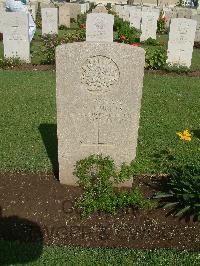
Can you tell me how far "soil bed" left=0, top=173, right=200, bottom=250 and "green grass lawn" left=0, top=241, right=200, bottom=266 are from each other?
0.10 metres

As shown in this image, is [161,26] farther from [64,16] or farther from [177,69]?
[177,69]

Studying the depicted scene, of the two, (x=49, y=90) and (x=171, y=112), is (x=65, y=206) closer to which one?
(x=171, y=112)

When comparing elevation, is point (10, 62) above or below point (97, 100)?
below

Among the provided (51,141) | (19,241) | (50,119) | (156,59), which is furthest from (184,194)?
(156,59)

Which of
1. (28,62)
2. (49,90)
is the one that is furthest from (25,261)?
(28,62)

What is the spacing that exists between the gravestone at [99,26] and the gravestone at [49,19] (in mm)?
4818

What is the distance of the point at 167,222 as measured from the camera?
4.00 metres

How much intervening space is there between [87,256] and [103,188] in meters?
0.92

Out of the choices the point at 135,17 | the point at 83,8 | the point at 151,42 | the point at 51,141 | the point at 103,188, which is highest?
the point at 83,8

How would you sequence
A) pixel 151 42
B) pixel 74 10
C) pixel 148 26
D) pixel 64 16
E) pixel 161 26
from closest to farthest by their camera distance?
pixel 151 42 → pixel 148 26 → pixel 161 26 → pixel 64 16 → pixel 74 10

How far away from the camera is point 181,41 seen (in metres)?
11.3

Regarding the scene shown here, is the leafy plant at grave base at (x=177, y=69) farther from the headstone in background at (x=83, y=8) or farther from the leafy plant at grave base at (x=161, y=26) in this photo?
the headstone in background at (x=83, y=8)

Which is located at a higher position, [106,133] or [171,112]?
[106,133]

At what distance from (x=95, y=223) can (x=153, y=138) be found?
8.36ft
